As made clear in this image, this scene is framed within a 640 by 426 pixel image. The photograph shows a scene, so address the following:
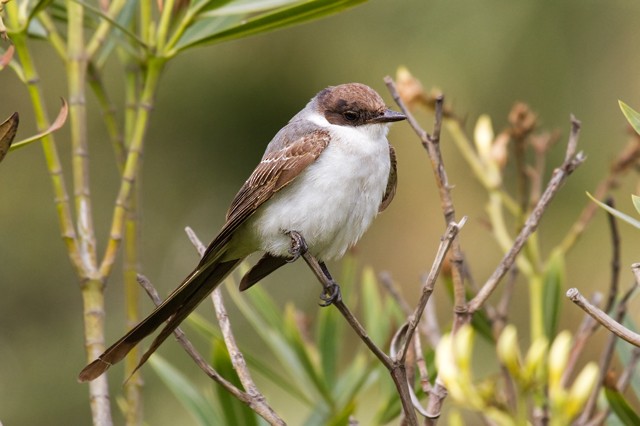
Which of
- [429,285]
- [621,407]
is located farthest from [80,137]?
[621,407]

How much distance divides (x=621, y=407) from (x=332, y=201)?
1051mm

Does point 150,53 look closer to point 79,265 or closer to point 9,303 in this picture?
point 79,265

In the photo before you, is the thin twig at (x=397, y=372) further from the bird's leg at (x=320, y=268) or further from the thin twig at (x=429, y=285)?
the bird's leg at (x=320, y=268)

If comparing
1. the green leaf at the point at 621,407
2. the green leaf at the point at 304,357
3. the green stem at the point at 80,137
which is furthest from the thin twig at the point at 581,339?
the green stem at the point at 80,137

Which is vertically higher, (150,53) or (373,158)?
(150,53)

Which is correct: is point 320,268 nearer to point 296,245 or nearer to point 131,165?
Result: point 296,245

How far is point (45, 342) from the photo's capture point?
6.38m

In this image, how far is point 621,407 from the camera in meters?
2.07

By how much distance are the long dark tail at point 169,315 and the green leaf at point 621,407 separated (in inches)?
35.6

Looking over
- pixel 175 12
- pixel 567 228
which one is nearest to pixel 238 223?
pixel 175 12

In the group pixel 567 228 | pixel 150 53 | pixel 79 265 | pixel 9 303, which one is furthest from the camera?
pixel 9 303

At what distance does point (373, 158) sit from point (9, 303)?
437 cm

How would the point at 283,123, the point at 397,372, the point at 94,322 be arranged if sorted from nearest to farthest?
the point at 397,372 < the point at 94,322 < the point at 283,123

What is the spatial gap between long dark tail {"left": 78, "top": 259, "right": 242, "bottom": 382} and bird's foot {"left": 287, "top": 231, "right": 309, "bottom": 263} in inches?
7.5
